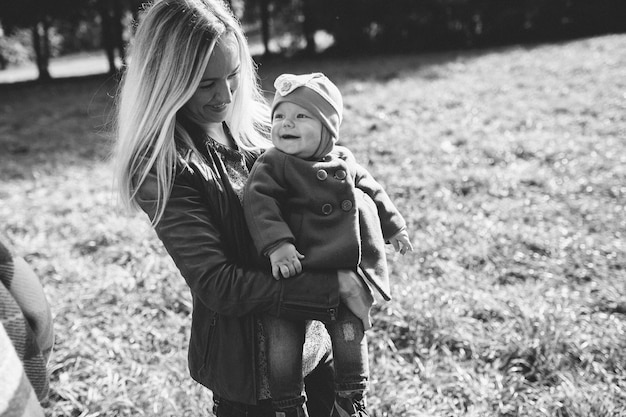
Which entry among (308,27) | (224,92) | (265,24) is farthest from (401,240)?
(265,24)

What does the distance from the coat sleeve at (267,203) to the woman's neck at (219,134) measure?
0.78 ft

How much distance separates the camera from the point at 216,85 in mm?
1670

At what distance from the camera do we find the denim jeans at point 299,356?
1.69 metres

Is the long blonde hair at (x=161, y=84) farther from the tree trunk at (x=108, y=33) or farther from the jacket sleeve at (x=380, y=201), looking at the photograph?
the tree trunk at (x=108, y=33)

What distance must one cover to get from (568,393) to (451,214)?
2146 millimetres

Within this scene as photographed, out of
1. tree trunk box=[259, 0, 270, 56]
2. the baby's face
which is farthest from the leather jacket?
tree trunk box=[259, 0, 270, 56]

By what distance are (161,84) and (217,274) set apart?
1.84 ft

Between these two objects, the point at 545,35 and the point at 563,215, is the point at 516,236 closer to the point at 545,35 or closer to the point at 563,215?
the point at 563,215

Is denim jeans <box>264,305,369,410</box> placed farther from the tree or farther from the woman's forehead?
the tree

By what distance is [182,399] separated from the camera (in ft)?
8.84

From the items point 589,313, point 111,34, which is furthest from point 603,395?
point 111,34

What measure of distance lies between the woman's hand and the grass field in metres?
0.75

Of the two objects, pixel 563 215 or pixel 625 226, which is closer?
pixel 625 226

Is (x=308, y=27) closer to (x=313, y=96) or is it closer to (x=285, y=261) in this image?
(x=313, y=96)
